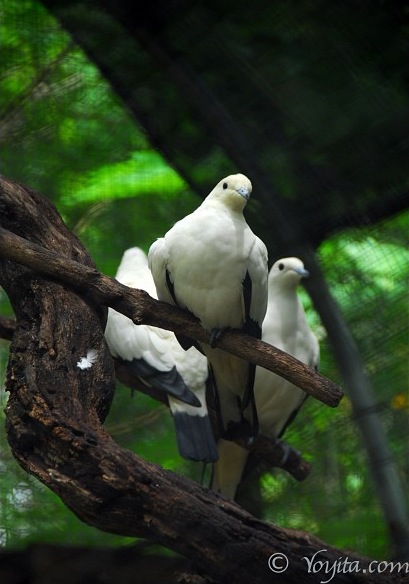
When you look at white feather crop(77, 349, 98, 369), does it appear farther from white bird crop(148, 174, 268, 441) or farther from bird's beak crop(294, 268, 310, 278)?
bird's beak crop(294, 268, 310, 278)

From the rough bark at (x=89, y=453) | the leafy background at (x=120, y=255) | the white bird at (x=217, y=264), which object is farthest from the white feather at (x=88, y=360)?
the leafy background at (x=120, y=255)

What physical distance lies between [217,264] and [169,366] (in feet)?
2.83

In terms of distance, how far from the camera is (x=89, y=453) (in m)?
1.93

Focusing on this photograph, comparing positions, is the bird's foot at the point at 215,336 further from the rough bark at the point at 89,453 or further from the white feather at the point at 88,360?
the white feather at the point at 88,360

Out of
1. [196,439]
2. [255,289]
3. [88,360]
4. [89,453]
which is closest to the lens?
[89,453]

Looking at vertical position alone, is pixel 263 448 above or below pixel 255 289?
below

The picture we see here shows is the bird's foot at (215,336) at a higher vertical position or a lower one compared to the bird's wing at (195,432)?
higher

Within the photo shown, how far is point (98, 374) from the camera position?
7.12 feet

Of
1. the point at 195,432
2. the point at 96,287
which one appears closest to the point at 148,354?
the point at 195,432

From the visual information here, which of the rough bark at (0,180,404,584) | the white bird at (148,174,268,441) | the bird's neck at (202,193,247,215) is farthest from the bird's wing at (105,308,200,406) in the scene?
the bird's neck at (202,193,247,215)

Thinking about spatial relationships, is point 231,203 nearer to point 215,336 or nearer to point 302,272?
point 215,336

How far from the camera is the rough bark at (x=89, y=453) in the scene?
6.39 ft

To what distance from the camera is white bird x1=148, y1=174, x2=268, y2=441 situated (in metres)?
2.25

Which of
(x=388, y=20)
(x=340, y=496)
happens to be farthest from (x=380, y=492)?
(x=388, y=20)
